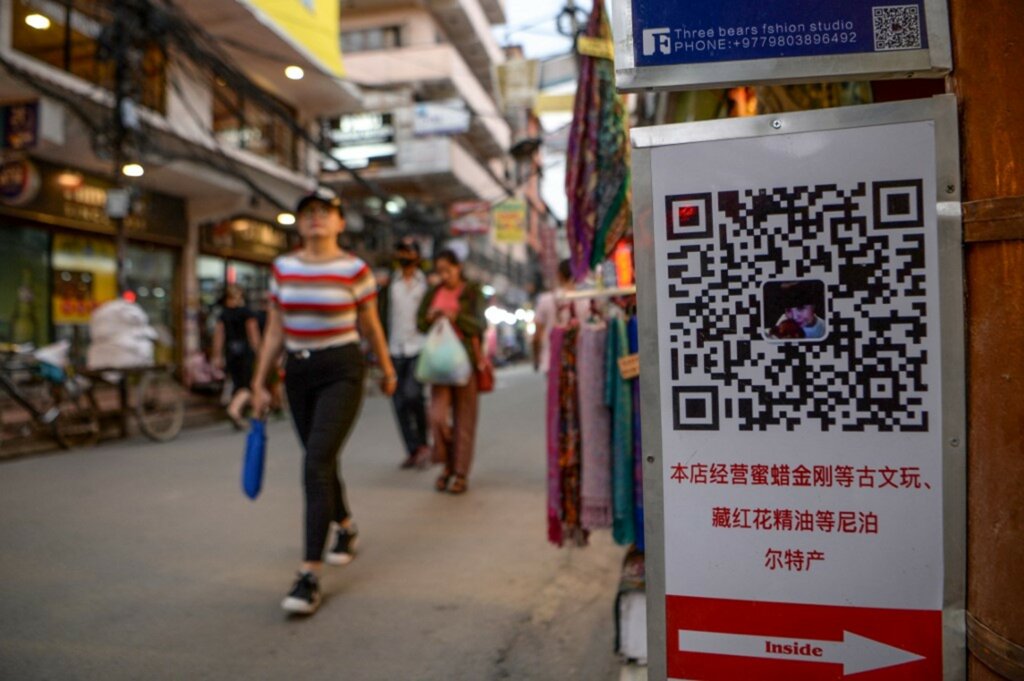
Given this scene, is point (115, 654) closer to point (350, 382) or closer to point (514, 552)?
point (350, 382)

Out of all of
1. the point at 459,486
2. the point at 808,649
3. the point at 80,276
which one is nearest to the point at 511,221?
the point at 80,276

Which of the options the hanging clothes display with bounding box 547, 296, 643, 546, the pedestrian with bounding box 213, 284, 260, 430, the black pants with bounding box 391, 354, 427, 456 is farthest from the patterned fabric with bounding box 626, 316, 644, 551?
Result: the pedestrian with bounding box 213, 284, 260, 430

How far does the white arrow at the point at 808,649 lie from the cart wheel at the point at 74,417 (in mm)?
7945

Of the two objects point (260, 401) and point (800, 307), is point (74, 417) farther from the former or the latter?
point (800, 307)

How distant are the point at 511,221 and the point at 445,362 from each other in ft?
44.9

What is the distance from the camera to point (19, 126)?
950cm

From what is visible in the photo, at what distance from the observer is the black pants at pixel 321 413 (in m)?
3.22

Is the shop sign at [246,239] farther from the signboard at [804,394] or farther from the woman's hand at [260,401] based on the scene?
the signboard at [804,394]

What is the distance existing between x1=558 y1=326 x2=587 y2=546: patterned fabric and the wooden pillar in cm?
167

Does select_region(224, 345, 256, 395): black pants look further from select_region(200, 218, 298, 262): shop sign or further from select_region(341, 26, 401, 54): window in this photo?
select_region(341, 26, 401, 54): window

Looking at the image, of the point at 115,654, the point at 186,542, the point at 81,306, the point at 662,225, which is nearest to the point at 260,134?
the point at 81,306

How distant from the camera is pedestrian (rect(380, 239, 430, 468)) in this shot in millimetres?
6305

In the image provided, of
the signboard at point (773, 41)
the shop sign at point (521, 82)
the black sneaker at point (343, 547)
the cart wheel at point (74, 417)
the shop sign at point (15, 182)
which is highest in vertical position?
the shop sign at point (521, 82)

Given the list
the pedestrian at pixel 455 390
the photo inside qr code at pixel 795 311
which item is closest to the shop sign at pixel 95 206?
the pedestrian at pixel 455 390
